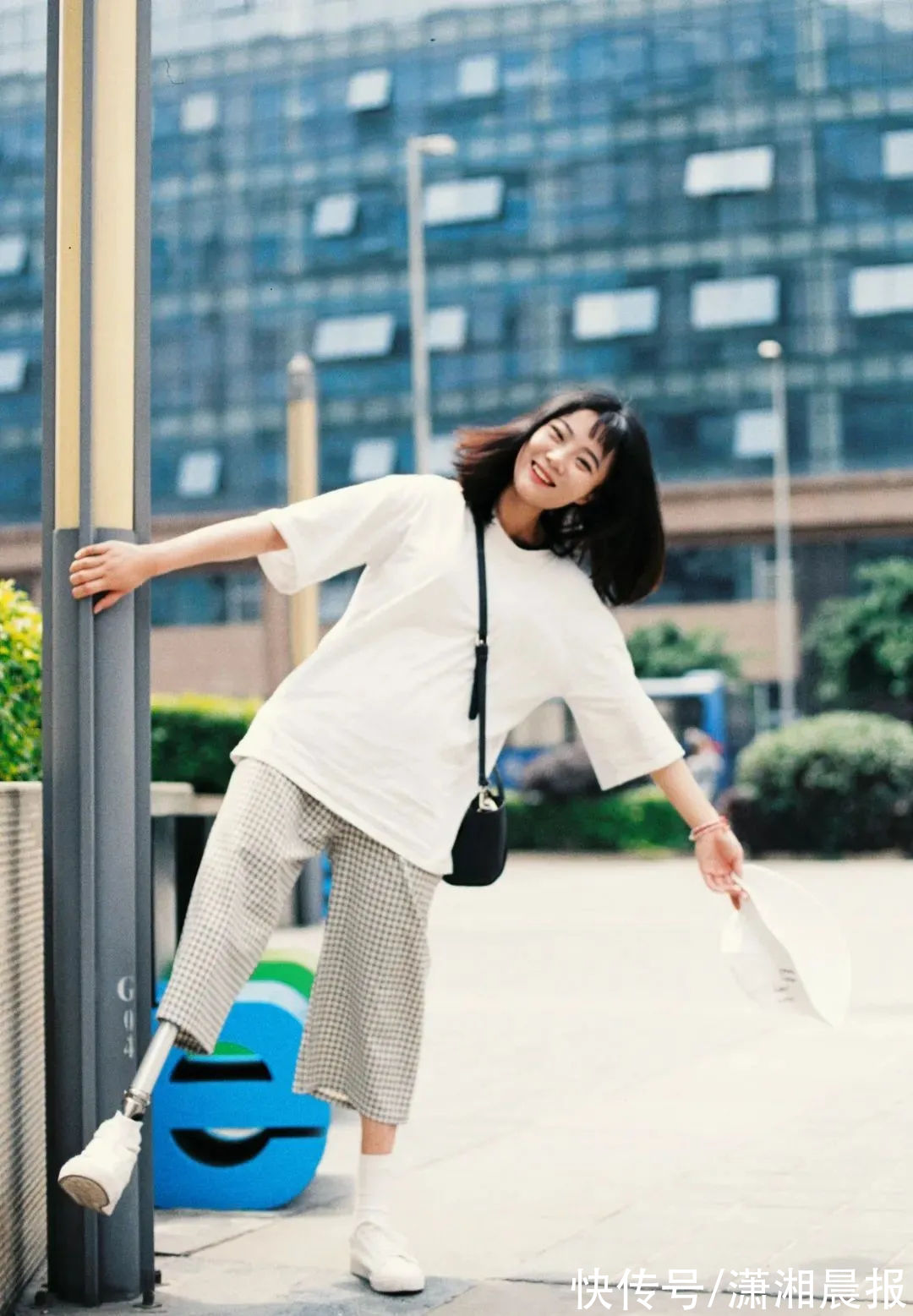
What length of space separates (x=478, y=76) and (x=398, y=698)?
170 ft

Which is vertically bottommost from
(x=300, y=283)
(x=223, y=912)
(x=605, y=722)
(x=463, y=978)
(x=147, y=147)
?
(x=463, y=978)

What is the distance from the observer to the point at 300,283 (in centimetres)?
5447

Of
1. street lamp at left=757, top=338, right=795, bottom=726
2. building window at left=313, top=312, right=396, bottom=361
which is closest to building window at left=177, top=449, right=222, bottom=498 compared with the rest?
building window at left=313, top=312, right=396, bottom=361

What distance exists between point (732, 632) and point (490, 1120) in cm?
4375

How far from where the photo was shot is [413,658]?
3.74m

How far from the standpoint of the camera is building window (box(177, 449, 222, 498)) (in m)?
53.8

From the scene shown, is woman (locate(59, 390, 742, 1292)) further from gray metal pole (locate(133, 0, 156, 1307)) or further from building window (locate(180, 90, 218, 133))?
building window (locate(180, 90, 218, 133))

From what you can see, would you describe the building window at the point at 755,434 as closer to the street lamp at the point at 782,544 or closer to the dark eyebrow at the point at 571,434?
the street lamp at the point at 782,544

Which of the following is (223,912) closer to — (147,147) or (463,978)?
(147,147)

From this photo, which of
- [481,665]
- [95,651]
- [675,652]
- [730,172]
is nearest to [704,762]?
[675,652]

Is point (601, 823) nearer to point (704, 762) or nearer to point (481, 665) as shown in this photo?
point (704, 762)

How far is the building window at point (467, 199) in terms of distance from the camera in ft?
173

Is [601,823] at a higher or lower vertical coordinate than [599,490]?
lower

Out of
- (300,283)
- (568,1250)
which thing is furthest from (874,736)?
(300,283)
